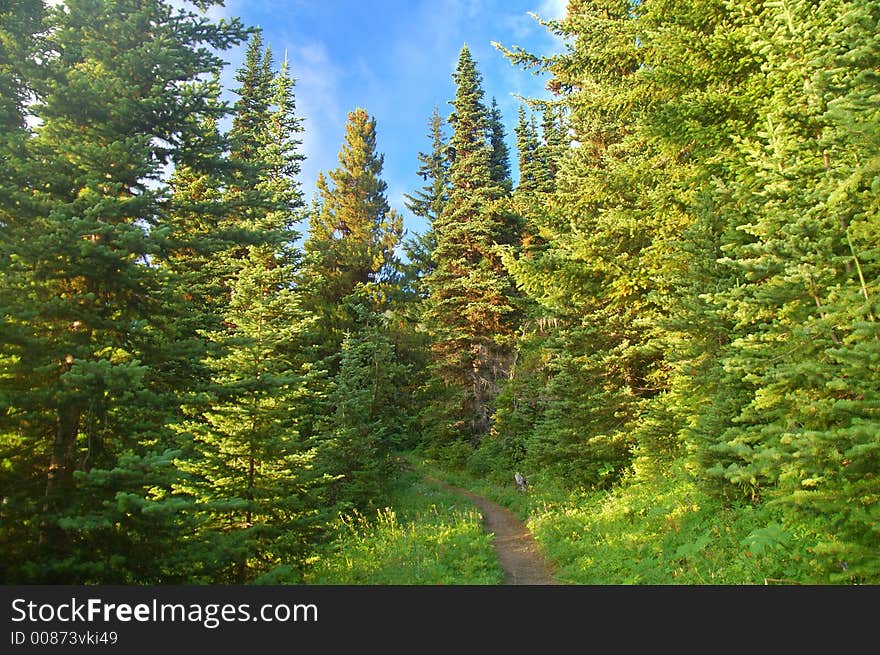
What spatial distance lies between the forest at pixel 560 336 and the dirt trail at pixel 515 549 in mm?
507

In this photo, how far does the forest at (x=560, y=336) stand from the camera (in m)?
5.37

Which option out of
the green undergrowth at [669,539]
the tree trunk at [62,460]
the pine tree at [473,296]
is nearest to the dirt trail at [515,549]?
the green undergrowth at [669,539]

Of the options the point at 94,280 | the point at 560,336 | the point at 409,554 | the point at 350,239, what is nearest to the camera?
the point at 94,280

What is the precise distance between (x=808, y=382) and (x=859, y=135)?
2843 mm

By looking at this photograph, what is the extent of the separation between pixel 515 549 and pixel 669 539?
15.6 ft

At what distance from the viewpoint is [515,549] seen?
1262 centimetres

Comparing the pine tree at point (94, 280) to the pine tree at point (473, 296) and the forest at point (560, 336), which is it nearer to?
the forest at point (560, 336)

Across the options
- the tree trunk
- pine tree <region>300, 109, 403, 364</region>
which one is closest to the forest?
the tree trunk

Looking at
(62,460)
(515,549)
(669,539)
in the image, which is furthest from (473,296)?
Answer: (62,460)

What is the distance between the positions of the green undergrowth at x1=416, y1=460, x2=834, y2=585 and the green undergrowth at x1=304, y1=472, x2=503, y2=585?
1957 mm

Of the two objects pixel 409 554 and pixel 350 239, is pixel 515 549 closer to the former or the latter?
pixel 409 554

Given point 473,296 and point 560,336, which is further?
point 473,296

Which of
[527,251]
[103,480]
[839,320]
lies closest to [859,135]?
[839,320]

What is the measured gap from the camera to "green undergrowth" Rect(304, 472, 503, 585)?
370 inches
